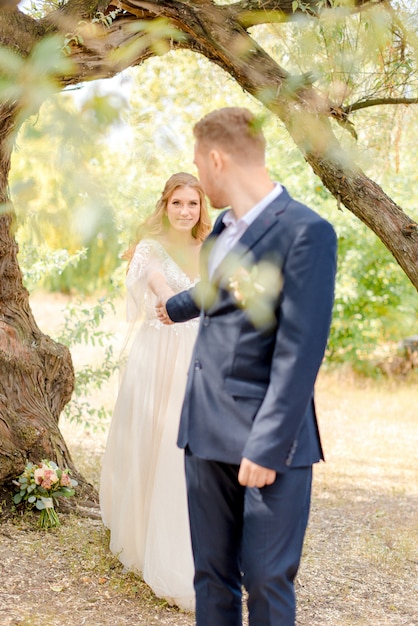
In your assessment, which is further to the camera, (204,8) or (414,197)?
(414,197)

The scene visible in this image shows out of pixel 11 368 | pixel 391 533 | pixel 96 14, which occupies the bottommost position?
pixel 391 533

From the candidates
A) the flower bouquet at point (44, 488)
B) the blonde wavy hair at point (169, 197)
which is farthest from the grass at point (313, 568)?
the blonde wavy hair at point (169, 197)

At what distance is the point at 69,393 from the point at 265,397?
265 centimetres

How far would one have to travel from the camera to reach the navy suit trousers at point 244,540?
1.89 m

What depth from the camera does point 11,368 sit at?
397 cm

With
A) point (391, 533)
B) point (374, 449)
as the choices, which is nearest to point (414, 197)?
point (374, 449)

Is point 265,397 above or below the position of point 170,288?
below

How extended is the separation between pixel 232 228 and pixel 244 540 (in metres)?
0.78

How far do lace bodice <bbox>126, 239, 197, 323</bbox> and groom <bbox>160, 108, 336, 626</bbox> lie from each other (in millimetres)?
1271

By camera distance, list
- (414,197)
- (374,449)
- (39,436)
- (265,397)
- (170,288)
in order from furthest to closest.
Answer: (414,197) → (374,449) → (39,436) → (170,288) → (265,397)

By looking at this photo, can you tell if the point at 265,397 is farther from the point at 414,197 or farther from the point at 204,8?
the point at 414,197

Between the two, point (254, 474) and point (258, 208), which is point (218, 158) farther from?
point (254, 474)

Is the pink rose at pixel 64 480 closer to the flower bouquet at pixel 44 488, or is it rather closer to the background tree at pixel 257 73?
the flower bouquet at pixel 44 488

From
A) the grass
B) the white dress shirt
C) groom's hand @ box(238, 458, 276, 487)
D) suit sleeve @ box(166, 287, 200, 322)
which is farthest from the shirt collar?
the grass
